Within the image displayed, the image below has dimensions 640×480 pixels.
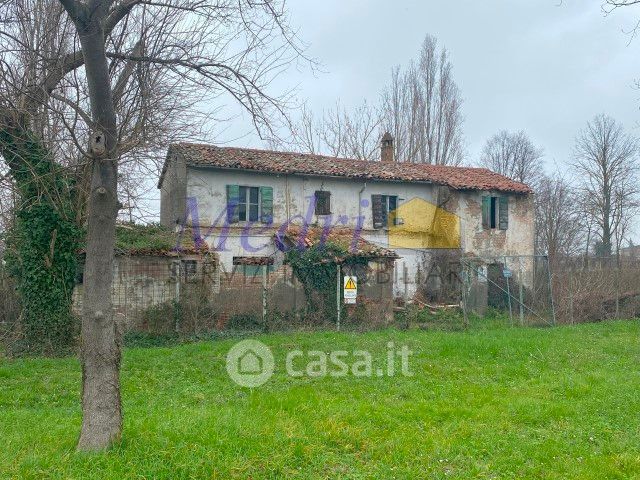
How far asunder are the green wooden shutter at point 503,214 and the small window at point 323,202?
8.06 metres

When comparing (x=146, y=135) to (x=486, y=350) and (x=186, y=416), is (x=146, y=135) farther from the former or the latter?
A: (x=486, y=350)

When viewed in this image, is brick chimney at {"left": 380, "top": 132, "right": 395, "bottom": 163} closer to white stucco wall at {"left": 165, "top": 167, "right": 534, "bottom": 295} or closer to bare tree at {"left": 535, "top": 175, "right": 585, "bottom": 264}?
white stucco wall at {"left": 165, "top": 167, "right": 534, "bottom": 295}

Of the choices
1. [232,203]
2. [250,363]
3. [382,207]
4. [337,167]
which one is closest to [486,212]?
[382,207]

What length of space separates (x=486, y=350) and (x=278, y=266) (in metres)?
9.13

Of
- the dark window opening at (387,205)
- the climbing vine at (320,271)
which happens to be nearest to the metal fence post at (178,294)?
the climbing vine at (320,271)

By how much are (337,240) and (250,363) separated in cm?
863

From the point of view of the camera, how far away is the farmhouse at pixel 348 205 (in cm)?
1870

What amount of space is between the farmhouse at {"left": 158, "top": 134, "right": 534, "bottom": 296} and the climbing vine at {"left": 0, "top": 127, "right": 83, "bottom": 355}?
5332 millimetres

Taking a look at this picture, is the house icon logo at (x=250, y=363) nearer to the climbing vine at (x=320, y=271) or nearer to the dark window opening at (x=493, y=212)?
the climbing vine at (x=320, y=271)

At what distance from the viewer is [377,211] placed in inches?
843

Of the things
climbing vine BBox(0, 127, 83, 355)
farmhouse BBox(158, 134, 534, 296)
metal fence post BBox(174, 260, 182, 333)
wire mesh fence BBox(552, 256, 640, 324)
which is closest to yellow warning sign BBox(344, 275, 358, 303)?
farmhouse BBox(158, 134, 534, 296)

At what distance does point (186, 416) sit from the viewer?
6.00 metres

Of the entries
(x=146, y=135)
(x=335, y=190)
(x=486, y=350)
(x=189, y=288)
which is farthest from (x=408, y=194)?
(x=146, y=135)

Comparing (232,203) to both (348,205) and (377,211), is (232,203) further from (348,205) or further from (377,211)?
(377,211)
